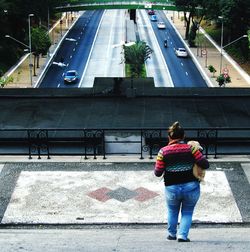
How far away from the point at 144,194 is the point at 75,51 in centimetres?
8522

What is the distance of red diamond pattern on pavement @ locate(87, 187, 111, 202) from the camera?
55.5ft

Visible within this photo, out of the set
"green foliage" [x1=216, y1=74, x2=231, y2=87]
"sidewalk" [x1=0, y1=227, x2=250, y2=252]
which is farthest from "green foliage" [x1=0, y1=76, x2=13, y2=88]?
A: "sidewalk" [x1=0, y1=227, x2=250, y2=252]

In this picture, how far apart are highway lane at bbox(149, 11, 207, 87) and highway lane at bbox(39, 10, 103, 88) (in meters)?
12.6

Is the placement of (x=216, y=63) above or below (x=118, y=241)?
below

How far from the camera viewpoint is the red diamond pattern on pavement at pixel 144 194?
16.9 meters

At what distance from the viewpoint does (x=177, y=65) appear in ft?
296

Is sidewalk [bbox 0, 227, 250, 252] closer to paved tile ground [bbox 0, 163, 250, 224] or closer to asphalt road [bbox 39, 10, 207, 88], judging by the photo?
paved tile ground [bbox 0, 163, 250, 224]

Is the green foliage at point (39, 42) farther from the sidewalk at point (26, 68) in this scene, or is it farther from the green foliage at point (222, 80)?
the green foliage at point (222, 80)

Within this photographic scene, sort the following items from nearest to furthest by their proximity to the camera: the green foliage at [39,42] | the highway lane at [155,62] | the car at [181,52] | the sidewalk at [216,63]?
1. the sidewalk at [216,63]
2. the highway lane at [155,62]
3. the green foliage at [39,42]
4. the car at [181,52]

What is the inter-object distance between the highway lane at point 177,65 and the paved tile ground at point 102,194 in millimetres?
58089

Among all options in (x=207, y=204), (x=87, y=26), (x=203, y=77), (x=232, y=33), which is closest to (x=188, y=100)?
(x=207, y=204)

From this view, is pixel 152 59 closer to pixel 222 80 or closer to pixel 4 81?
pixel 222 80

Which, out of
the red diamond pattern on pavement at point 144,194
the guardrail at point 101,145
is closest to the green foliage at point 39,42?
the guardrail at point 101,145

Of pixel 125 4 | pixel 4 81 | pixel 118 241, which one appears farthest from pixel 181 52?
pixel 118 241
